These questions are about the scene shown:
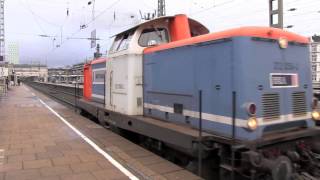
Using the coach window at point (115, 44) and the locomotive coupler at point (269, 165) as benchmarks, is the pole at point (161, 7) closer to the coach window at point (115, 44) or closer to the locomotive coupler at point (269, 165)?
the coach window at point (115, 44)

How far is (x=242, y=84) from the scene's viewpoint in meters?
5.87

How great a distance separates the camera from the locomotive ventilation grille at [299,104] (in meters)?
6.49

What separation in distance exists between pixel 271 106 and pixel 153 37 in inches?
154

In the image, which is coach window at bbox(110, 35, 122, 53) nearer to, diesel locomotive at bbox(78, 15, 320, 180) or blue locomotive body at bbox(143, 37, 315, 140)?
diesel locomotive at bbox(78, 15, 320, 180)

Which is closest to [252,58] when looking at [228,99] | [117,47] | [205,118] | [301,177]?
[228,99]

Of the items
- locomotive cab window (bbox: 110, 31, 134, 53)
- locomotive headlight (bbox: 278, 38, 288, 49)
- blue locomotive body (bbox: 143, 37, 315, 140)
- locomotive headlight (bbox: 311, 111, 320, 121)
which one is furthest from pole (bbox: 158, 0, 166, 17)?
locomotive headlight (bbox: 278, 38, 288, 49)

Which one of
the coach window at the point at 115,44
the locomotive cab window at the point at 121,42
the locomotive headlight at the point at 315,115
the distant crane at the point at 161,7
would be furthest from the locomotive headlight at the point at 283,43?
the distant crane at the point at 161,7

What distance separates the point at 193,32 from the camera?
925 centimetres

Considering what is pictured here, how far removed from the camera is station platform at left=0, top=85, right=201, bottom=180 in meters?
6.76

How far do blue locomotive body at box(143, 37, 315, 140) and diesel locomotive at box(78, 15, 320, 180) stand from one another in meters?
0.01

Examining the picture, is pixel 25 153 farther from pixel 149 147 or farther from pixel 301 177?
pixel 301 177

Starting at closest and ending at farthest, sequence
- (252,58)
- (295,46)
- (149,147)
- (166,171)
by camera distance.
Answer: (252,58), (295,46), (166,171), (149,147)

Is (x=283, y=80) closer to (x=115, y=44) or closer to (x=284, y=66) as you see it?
(x=284, y=66)

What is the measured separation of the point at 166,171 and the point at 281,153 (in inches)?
81.7
